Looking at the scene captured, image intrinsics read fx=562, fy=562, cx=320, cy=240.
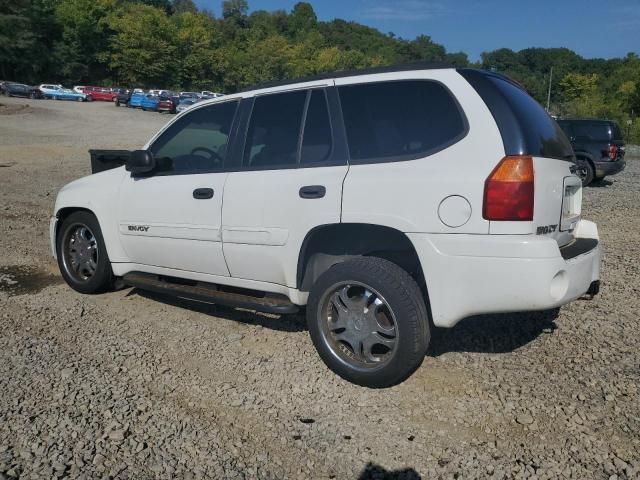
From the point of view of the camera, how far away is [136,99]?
49281 mm

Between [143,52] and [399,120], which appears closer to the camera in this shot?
[399,120]

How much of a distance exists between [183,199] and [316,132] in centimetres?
123

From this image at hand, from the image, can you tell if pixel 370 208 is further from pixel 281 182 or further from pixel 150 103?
pixel 150 103

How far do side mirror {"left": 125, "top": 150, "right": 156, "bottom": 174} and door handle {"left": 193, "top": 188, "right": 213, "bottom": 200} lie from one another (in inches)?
22.0

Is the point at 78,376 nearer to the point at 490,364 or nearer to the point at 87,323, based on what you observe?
the point at 87,323

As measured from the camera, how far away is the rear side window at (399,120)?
3307mm

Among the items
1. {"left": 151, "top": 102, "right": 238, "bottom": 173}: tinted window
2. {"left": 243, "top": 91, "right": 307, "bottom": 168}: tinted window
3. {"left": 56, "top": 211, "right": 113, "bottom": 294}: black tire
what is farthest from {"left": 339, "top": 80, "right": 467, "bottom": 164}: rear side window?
{"left": 56, "top": 211, "right": 113, "bottom": 294}: black tire

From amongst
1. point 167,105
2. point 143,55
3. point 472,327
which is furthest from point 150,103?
point 472,327

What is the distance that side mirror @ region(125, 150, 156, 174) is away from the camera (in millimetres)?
4516

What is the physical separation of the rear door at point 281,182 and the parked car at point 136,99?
159 ft

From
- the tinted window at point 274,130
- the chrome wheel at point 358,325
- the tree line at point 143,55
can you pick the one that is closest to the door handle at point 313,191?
the tinted window at point 274,130

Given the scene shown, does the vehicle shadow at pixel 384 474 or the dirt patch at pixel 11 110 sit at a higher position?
the dirt patch at pixel 11 110

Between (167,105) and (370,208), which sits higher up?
(167,105)

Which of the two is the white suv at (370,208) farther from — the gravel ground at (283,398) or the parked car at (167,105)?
the parked car at (167,105)
